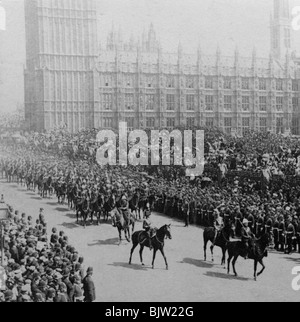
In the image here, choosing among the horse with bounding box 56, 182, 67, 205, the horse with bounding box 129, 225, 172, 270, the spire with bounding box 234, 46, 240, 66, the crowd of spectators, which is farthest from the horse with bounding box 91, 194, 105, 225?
the spire with bounding box 234, 46, 240, 66

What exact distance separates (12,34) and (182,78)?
4454 centimetres

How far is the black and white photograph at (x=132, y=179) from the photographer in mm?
15336

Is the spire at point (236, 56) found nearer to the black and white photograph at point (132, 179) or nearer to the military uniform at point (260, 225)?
the black and white photograph at point (132, 179)

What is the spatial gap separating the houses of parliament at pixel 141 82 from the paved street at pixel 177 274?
75.0 feet

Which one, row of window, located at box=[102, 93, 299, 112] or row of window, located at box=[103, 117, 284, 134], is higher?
row of window, located at box=[102, 93, 299, 112]

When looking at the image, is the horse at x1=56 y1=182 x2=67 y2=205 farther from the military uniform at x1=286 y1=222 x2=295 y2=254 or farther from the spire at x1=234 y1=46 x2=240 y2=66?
the spire at x1=234 y1=46 x2=240 y2=66

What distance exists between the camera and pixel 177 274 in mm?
16547

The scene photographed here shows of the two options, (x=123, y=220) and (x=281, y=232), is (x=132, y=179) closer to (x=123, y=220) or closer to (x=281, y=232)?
(x=123, y=220)

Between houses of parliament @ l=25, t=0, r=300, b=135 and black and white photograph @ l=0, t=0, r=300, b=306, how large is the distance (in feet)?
0.77

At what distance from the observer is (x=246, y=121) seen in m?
68.9

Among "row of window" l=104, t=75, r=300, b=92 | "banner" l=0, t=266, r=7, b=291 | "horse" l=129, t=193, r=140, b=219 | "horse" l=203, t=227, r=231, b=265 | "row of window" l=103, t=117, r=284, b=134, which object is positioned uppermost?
"row of window" l=104, t=75, r=300, b=92

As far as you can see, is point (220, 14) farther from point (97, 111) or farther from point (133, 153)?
point (97, 111)

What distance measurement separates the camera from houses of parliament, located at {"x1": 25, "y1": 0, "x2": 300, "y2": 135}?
4725cm

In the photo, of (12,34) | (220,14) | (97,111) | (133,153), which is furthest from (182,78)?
(12,34)
